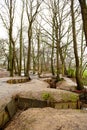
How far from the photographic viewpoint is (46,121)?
4.82 meters

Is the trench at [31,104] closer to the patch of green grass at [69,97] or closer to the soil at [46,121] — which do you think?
the patch of green grass at [69,97]

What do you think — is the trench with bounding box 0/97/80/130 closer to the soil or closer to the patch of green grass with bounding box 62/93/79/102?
the patch of green grass with bounding box 62/93/79/102

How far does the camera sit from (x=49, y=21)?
20672 millimetres

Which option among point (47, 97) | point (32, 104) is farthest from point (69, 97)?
point (32, 104)

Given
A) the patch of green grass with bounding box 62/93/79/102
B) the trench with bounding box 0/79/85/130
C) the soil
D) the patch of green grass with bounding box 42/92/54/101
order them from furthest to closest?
the patch of green grass with bounding box 62/93/79/102 → the patch of green grass with bounding box 42/92/54/101 → the trench with bounding box 0/79/85/130 → the soil

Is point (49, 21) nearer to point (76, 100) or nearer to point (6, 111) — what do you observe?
point (76, 100)

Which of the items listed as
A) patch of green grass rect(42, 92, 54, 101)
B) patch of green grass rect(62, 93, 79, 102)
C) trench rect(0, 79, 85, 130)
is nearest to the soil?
trench rect(0, 79, 85, 130)

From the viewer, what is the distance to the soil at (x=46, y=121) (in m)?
4.52

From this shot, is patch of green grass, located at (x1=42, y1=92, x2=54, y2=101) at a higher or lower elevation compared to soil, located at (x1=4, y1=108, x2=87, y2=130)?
higher

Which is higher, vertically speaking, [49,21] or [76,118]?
[49,21]

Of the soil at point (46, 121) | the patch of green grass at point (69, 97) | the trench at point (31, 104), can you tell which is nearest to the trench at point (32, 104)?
the trench at point (31, 104)

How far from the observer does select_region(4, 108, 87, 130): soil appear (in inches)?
178

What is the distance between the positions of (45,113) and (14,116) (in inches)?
38.3

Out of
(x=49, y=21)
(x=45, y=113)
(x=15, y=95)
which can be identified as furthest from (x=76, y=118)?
(x=49, y=21)
